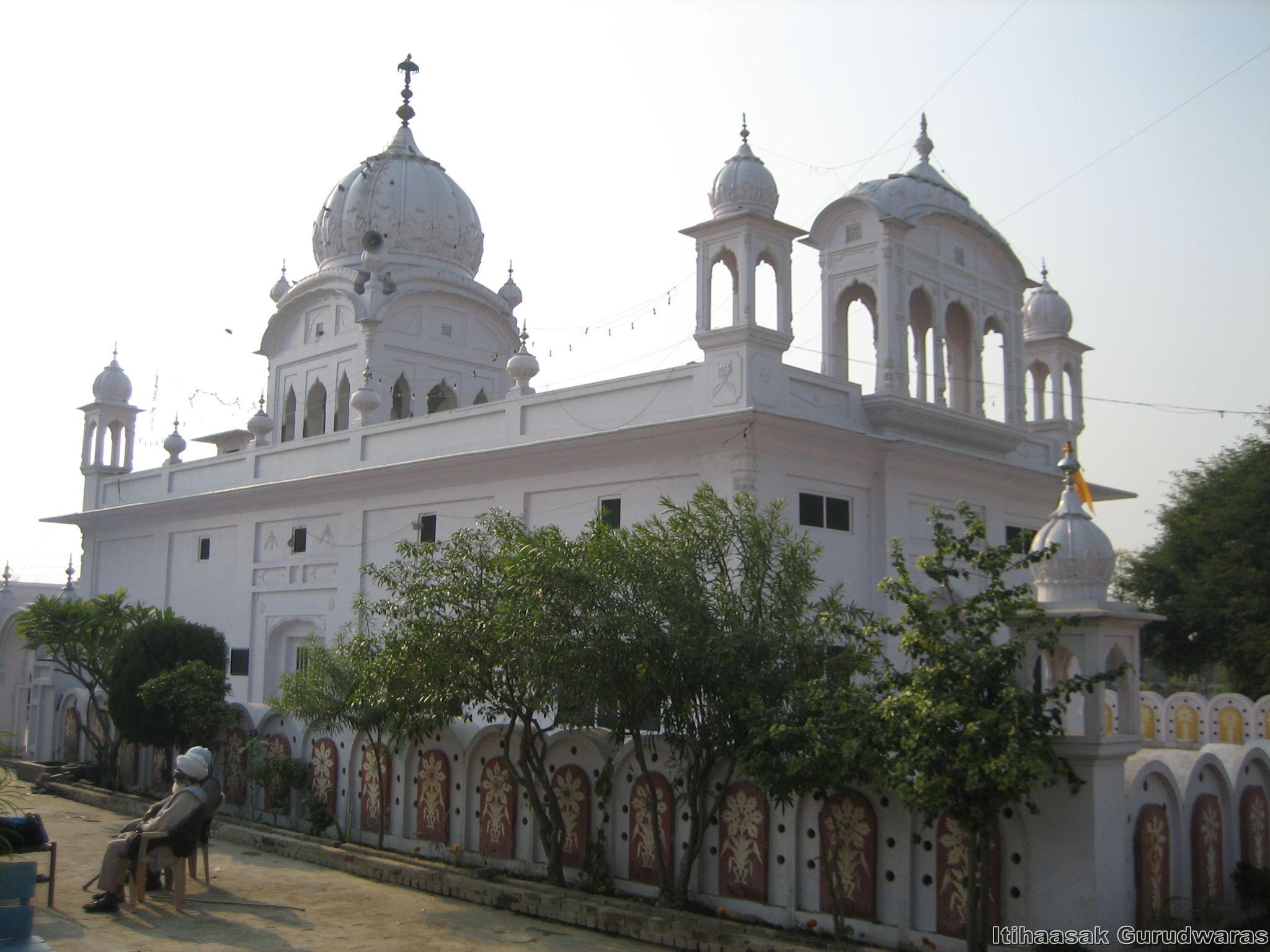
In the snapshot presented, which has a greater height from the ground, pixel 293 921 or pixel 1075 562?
pixel 1075 562

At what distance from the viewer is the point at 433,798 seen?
42.8 feet

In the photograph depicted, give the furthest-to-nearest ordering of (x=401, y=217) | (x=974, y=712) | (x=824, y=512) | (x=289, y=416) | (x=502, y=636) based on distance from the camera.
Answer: (x=289, y=416)
(x=401, y=217)
(x=824, y=512)
(x=502, y=636)
(x=974, y=712)

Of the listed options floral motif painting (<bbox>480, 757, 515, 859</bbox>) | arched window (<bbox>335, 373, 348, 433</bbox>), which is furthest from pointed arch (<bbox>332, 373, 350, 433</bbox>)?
floral motif painting (<bbox>480, 757, 515, 859</bbox>)

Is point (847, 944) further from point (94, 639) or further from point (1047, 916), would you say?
point (94, 639)

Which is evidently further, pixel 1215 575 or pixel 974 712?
pixel 1215 575

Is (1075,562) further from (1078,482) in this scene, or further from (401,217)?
(401,217)

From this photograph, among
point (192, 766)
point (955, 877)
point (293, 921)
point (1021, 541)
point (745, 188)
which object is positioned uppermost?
point (745, 188)

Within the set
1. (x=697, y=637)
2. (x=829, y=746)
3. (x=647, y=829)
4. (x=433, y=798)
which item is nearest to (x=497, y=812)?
(x=433, y=798)

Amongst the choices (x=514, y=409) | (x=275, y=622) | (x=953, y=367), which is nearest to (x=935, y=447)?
(x=953, y=367)

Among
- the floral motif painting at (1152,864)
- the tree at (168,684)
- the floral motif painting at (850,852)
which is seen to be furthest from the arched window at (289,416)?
the floral motif painting at (1152,864)

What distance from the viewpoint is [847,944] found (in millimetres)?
8906

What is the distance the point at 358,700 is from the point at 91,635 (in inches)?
304

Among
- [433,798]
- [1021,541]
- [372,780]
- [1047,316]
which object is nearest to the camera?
[1021,541]

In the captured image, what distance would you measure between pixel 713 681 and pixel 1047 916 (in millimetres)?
2983
